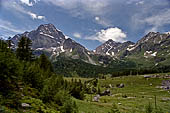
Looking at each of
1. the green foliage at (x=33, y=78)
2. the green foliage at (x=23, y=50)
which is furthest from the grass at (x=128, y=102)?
the green foliage at (x=23, y=50)

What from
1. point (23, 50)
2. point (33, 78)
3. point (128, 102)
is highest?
point (23, 50)

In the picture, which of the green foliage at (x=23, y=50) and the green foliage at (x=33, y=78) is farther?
the green foliage at (x=23, y=50)

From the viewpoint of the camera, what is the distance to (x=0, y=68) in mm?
20062

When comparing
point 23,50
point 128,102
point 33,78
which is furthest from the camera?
point 128,102

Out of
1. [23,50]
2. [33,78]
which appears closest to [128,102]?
[33,78]

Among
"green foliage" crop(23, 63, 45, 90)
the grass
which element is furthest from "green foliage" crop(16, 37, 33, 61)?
the grass

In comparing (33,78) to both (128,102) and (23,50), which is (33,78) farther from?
(128,102)

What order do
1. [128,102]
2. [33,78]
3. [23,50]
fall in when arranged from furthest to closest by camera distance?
[128,102], [23,50], [33,78]

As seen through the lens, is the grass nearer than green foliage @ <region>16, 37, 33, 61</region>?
Yes

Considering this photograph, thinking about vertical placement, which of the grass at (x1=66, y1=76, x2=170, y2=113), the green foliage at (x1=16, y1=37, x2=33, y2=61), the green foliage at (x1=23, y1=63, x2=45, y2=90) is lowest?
the grass at (x1=66, y1=76, x2=170, y2=113)

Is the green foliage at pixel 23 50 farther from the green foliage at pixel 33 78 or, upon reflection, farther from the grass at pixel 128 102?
the grass at pixel 128 102

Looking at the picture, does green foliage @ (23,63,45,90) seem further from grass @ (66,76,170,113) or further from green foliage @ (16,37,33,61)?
green foliage @ (16,37,33,61)

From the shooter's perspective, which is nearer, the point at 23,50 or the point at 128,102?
the point at 23,50

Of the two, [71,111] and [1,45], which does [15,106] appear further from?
[1,45]
